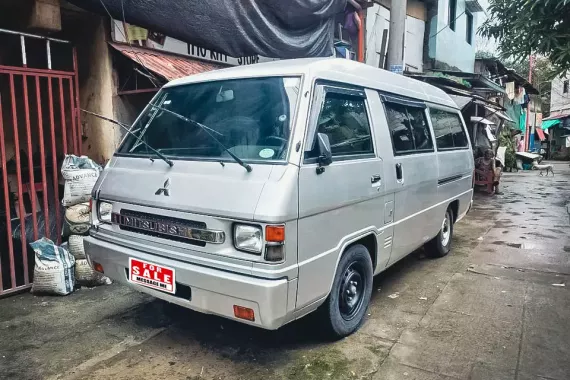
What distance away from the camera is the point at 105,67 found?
5035 mm

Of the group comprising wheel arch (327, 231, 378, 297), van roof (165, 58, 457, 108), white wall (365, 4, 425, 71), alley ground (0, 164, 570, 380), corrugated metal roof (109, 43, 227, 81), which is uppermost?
white wall (365, 4, 425, 71)

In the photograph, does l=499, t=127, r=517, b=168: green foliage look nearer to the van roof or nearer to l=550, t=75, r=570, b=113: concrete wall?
the van roof

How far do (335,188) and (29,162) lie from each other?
10.2 ft

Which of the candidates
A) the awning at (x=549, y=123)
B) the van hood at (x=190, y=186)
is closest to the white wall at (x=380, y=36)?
the van hood at (x=190, y=186)

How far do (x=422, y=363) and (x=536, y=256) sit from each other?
3610 millimetres

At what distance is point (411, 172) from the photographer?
411 centimetres

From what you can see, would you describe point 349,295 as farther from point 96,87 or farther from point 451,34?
point 451,34

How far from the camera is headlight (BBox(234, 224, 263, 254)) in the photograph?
8.27 feet

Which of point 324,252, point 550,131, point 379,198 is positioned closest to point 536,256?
point 379,198

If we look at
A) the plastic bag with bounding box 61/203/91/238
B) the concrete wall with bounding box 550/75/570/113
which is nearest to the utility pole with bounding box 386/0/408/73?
the plastic bag with bounding box 61/203/91/238

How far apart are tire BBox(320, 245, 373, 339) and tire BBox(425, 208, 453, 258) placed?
7.12 ft

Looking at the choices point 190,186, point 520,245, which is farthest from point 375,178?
point 520,245

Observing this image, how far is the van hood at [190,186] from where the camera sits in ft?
8.49

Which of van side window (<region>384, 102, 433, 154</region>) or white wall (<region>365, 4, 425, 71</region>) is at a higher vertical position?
white wall (<region>365, 4, 425, 71</region>)
